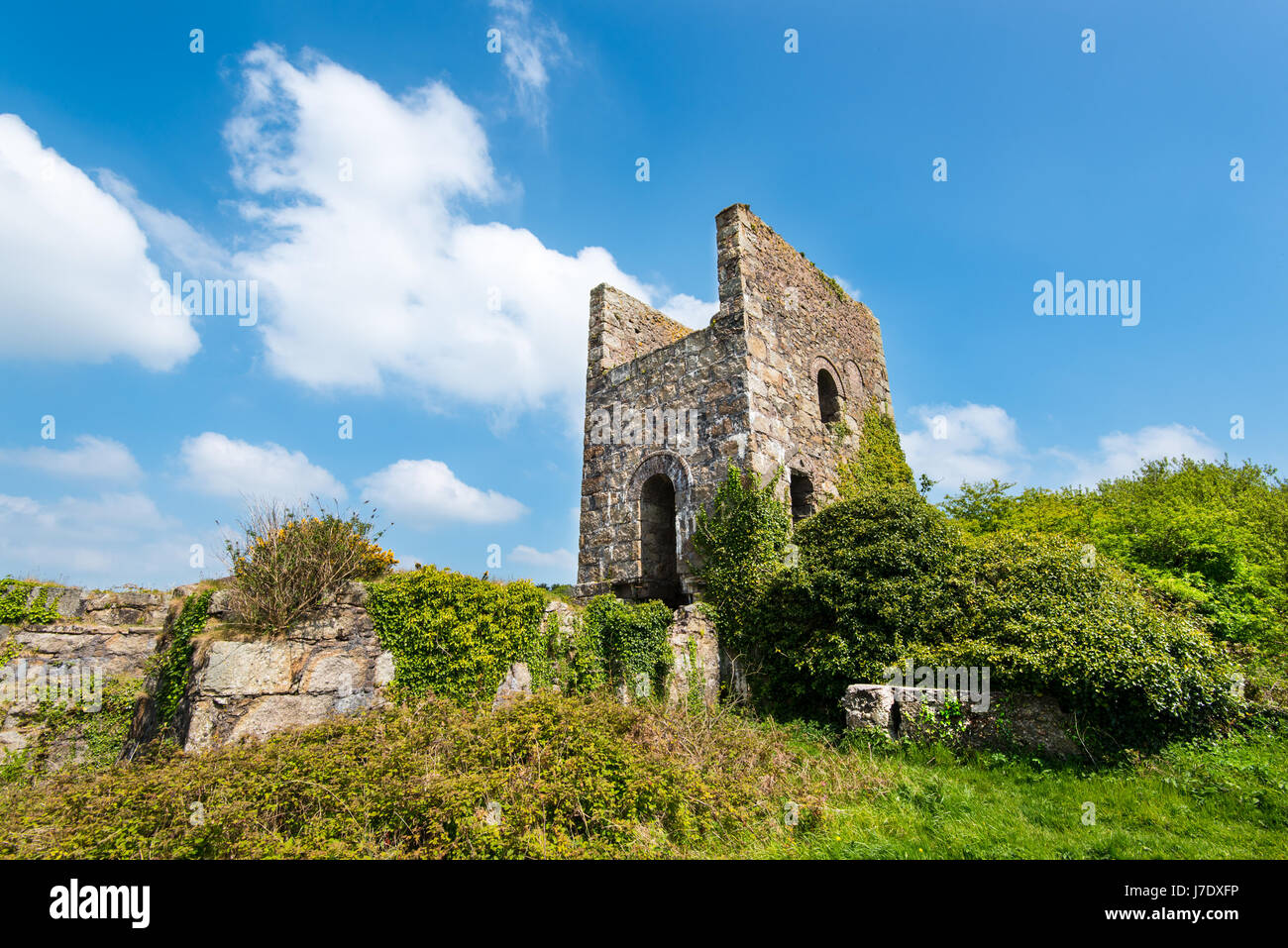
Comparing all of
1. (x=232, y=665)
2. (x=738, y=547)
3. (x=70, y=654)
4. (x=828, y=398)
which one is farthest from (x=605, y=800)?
(x=828, y=398)

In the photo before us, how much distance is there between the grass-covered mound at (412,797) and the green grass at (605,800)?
0.7 inches

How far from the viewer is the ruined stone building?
36.1ft

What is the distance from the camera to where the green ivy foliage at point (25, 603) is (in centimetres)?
754

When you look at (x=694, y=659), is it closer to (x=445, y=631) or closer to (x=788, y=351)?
(x=445, y=631)

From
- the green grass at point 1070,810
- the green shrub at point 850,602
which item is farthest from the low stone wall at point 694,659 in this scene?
the green grass at point 1070,810

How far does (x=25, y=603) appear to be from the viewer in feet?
25.1

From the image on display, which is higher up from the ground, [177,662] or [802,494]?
[802,494]

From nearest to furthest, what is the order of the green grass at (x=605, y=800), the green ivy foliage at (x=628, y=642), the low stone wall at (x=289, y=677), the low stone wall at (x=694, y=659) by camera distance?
the green grass at (x=605, y=800), the low stone wall at (x=289, y=677), the green ivy foliage at (x=628, y=642), the low stone wall at (x=694, y=659)

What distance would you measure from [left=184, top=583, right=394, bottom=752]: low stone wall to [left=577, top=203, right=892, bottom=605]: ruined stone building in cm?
555

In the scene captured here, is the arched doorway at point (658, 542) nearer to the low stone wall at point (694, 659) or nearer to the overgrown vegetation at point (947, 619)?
the overgrown vegetation at point (947, 619)

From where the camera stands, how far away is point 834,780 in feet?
19.0

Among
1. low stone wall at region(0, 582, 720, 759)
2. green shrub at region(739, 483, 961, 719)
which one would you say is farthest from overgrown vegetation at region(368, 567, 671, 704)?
green shrub at region(739, 483, 961, 719)

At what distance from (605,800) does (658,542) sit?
24.8ft
